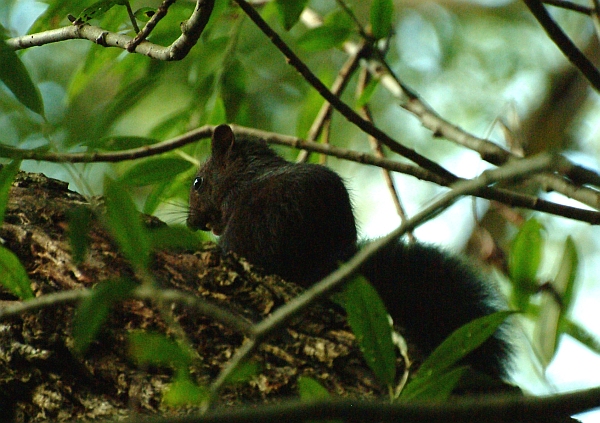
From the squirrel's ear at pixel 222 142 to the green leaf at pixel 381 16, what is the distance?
116cm

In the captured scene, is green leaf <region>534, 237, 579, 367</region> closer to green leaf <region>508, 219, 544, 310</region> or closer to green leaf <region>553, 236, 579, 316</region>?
green leaf <region>553, 236, 579, 316</region>

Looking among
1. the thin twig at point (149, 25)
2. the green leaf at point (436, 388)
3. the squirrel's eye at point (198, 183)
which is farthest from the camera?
the squirrel's eye at point (198, 183)

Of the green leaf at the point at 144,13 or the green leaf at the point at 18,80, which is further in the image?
the green leaf at the point at 144,13

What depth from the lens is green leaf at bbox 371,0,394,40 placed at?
2.57 metres

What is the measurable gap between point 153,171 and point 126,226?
1.51 meters

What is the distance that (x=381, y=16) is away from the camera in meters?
2.59

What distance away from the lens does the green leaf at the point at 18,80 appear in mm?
1721

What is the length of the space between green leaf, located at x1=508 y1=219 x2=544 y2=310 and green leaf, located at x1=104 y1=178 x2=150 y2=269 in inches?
56.2

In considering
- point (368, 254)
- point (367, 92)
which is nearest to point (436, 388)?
point (368, 254)

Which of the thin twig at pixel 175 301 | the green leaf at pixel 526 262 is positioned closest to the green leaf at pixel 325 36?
the green leaf at pixel 526 262

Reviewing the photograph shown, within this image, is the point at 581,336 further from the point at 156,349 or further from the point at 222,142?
the point at 222,142

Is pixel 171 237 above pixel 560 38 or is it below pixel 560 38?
below

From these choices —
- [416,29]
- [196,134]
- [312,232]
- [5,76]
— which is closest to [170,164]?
[196,134]

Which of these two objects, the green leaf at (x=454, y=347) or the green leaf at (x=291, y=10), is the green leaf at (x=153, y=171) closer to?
the green leaf at (x=291, y=10)
